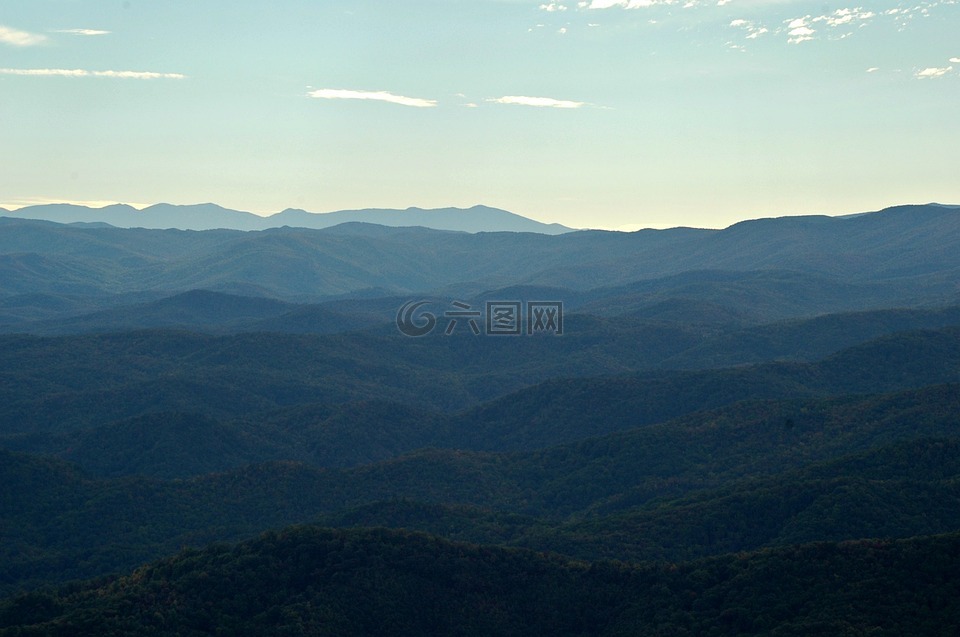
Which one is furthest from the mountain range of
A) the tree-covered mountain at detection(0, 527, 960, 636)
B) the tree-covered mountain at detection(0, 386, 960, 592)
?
the tree-covered mountain at detection(0, 386, 960, 592)

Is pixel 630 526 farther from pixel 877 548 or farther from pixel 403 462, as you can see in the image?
pixel 403 462

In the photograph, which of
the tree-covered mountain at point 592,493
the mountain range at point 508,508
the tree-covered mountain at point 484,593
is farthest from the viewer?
the tree-covered mountain at point 592,493

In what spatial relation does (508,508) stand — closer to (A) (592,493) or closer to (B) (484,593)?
(A) (592,493)

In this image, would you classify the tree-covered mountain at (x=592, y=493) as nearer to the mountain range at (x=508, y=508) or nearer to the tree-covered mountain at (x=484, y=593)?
the mountain range at (x=508, y=508)

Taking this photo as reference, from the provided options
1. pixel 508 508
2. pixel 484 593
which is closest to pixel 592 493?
pixel 508 508

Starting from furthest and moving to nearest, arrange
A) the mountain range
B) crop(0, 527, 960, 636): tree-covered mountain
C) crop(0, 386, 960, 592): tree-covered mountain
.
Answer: crop(0, 386, 960, 592): tree-covered mountain < the mountain range < crop(0, 527, 960, 636): tree-covered mountain

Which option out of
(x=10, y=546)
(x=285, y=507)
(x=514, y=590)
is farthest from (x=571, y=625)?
(x=10, y=546)

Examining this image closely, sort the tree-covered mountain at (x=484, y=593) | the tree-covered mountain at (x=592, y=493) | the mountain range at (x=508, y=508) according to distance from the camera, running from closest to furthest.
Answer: the tree-covered mountain at (x=484, y=593)
the mountain range at (x=508, y=508)
the tree-covered mountain at (x=592, y=493)

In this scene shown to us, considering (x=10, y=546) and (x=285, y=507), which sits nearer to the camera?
(x=10, y=546)

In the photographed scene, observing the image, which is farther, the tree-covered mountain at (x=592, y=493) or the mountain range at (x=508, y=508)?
the tree-covered mountain at (x=592, y=493)

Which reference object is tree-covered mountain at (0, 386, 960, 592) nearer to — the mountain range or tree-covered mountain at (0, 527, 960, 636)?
the mountain range

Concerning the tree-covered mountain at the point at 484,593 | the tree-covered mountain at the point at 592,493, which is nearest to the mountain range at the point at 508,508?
the tree-covered mountain at the point at 484,593
